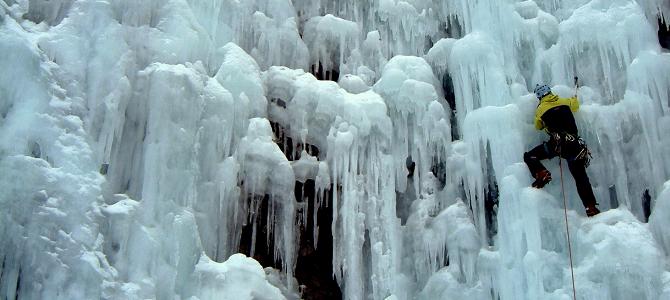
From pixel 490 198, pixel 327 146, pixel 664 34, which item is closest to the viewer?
pixel 327 146

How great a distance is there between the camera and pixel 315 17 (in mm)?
8719

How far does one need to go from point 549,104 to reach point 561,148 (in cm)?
45

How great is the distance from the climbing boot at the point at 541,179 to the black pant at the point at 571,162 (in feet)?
0.17

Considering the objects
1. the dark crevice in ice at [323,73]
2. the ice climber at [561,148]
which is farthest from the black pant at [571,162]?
the dark crevice in ice at [323,73]

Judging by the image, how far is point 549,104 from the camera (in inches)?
282

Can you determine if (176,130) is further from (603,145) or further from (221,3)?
(603,145)

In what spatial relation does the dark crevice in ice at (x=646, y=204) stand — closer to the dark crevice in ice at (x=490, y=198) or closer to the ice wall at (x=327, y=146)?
the ice wall at (x=327, y=146)

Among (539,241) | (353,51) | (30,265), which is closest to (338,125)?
(353,51)

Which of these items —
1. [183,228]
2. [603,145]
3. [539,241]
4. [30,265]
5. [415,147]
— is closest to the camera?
[30,265]

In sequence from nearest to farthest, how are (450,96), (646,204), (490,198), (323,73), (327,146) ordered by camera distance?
(646,204) → (327,146) → (490,198) → (450,96) → (323,73)

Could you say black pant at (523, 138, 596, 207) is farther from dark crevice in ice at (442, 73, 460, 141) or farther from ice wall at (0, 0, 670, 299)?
dark crevice in ice at (442, 73, 460, 141)

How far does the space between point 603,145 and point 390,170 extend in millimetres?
2141

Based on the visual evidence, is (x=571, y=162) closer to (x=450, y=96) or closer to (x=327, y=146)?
(x=450, y=96)

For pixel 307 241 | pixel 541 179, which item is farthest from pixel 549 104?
pixel 307 241
